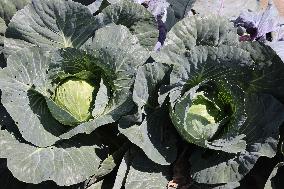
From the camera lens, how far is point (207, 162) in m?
1.52

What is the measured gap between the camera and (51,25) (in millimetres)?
1631

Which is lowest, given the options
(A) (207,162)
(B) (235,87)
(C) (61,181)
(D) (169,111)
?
(C) (61,181)

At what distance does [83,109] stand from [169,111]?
292 mm

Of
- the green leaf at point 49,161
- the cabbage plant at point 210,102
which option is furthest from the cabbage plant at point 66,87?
the cabbage plant at point 210,102

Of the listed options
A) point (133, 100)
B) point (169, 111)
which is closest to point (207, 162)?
point (169, 111)

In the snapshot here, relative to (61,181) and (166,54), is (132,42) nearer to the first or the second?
(166,54)

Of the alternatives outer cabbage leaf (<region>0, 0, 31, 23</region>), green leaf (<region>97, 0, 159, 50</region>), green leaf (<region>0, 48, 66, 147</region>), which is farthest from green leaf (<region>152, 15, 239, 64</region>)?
outer cabbage leaf (<region>0, 0, 31, 23</region>)

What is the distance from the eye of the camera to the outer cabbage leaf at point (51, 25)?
5.22ft

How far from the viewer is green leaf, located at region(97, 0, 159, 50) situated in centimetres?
163

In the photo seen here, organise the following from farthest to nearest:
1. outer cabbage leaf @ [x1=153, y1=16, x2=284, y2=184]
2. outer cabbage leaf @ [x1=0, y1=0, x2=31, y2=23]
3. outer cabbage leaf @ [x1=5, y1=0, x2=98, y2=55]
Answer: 1. outer cabbage leaf @ [x1=0, y1=0, x2=31, y2=23]
2. outer cabbage leaf @ [x1=5, y1=0, x2=98, y2=55]
3. outer cabbage leaf @ [x1=153, y1=16, x2=284, y2=184]

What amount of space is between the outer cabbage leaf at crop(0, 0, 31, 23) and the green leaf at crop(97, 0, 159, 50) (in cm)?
33

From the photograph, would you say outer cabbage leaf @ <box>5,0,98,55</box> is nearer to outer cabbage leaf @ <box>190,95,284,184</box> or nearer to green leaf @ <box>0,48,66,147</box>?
green leaf @ <box>0,48,66,147</box>

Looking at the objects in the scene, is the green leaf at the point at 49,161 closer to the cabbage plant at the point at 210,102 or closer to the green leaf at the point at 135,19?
the cabbage plant at the point at 210,102

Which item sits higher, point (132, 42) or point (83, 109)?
point (132, 42)
